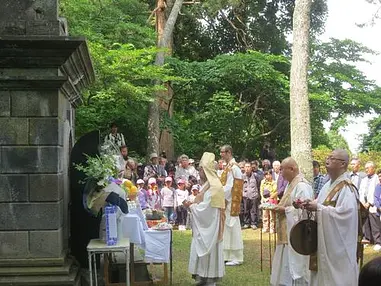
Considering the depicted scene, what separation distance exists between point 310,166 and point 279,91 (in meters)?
9.27

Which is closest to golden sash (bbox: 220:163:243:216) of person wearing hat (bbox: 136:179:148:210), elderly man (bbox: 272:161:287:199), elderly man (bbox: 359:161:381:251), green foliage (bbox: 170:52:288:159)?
elderly man (bbox: 272:161:287:199)

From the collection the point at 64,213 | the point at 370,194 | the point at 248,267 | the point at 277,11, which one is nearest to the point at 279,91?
the point at 277,11

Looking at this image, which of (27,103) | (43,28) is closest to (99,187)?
(27,103)

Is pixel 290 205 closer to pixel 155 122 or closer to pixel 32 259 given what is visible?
pixel 32 259

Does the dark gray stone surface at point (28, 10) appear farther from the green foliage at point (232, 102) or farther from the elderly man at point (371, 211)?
the green foliage at point (232, 102)

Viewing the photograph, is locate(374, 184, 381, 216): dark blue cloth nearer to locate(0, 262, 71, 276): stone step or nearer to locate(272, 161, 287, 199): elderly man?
locate(272, 161, 287, 199): elderly man

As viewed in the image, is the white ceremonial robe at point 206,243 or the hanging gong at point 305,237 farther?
the white ceremonial robe at point 206,243

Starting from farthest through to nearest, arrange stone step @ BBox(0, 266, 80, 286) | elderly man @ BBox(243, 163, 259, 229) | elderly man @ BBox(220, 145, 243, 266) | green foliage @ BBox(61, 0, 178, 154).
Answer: green foliage @ BBox(61, 0, 178, 154), elderly man @ BBox(243, 163, 259, 229), elderly man @ BBox(220, 145, 243, 266), stone step @ BBox(0, 266, 80, 286)

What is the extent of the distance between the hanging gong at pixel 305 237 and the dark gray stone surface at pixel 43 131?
2693 millimetres

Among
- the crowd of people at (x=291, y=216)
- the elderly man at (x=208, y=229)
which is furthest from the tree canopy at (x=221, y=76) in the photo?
the elderly man at (x=208, y=229)

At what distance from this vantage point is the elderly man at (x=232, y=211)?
983cm

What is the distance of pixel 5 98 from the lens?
20.5 feet

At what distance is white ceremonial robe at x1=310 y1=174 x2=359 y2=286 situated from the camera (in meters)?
5.88

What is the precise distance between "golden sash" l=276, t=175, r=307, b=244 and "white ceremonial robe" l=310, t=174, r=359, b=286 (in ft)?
4.06
